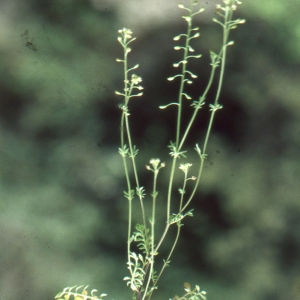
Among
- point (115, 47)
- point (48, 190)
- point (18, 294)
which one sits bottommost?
point (18, 294)

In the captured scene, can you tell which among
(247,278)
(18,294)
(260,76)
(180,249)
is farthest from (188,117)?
(18,294)

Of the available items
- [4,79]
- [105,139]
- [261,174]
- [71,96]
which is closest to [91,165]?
[105,139]

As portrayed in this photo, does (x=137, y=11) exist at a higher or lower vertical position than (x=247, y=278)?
higher

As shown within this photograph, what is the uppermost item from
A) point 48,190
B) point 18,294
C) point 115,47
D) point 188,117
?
point 115,47

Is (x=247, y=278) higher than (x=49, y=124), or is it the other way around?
(x=49, y=124)

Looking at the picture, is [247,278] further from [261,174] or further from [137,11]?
[137,11]

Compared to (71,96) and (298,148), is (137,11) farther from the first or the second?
(298,148)
